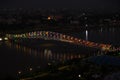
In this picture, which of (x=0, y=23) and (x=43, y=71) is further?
(x=0, y=23)

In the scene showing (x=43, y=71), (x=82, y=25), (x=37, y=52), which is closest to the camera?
(x=43, y=71)

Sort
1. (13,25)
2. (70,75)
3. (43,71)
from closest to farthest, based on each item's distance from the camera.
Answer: (70,75) → (43,71) → (13,25)

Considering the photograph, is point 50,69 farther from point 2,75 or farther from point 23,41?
point 23,41

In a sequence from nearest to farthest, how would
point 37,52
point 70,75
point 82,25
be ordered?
point 70,75, point 37,52, point 82,25

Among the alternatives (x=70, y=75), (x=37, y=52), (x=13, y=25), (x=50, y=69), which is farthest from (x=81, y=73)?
(x=13, y=25)

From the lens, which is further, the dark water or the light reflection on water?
the light reflection on water

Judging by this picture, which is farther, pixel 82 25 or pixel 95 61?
pixel 82 25

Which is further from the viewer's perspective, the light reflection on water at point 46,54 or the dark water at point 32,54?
the light reflection on water at point 46,54

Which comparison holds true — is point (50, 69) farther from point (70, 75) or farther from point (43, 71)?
point (70, 75)

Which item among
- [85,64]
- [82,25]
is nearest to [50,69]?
[85,64]
